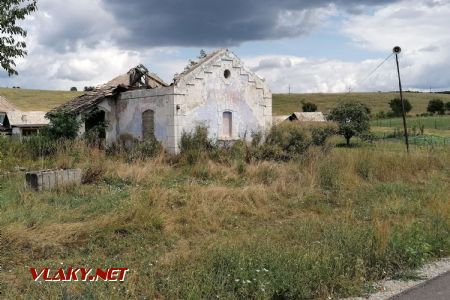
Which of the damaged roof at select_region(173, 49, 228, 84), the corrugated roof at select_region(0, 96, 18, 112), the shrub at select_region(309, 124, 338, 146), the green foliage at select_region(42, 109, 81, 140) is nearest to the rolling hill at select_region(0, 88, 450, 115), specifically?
the corrugated roof at select_region(0, 96, 18, 112)

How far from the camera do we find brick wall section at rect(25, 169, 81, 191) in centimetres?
1186

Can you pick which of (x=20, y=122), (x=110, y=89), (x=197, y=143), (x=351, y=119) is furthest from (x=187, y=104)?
(x=20, y=122)

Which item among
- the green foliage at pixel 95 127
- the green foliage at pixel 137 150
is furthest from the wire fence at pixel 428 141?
the green foliage at pixel 95 127

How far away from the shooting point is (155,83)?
2386cm

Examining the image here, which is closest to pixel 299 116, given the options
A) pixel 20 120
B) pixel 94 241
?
pixel 20 120

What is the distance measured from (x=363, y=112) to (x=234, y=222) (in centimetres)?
3570

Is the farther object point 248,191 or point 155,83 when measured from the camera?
point 155,83

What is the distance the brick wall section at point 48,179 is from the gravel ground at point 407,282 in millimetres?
9025

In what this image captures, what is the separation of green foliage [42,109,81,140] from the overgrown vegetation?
255 centimetres

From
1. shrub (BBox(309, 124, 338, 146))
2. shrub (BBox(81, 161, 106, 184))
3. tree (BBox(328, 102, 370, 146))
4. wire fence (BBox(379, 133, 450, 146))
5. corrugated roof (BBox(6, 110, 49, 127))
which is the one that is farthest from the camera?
corrugated roof (BBox(6, 110, 49, 127))

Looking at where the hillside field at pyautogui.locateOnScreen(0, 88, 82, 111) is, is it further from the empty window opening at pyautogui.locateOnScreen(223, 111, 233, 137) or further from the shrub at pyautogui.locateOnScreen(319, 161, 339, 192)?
the shrub at pyautogui.locateOnScreen(319, 161, 339, 192)

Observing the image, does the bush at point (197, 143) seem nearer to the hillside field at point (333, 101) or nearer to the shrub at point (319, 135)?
the shrub at point (319, 135)

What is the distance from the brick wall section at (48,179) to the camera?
467 inches

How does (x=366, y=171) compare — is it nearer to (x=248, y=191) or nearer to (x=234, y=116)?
(x=248, y=191)
